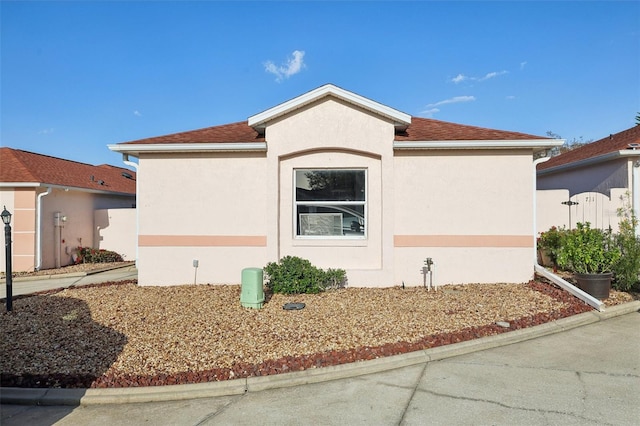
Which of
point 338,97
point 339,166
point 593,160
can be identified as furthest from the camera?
point 593,160

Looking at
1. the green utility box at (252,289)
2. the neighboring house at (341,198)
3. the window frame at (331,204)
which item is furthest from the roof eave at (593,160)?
the green utility box at (252,289)

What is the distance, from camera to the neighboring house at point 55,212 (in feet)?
42.2

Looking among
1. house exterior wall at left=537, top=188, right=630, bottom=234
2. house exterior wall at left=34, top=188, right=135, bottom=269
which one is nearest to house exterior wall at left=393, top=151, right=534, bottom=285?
house exterior wall at left=537, top=188, right=630, bottom=234

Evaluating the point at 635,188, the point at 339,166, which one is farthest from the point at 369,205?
the point at 635,188

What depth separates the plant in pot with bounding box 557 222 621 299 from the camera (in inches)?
285

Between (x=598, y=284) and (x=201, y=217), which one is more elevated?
(x=201, y=217)

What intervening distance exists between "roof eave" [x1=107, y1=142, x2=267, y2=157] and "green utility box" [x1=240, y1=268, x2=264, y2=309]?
3.13m

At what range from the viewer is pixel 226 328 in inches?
234

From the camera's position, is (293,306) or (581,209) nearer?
(293,306)

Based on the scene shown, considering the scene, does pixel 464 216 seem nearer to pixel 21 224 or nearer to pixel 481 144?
pixel 481 144

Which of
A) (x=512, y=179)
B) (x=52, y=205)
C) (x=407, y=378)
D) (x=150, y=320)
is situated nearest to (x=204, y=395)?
(x=407, y=378)

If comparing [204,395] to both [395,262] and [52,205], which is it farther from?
[52,205]

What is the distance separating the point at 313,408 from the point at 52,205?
1365 cm

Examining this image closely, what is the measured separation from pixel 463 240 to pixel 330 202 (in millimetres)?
3164
